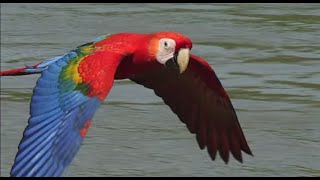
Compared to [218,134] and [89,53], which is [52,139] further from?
[218,134]

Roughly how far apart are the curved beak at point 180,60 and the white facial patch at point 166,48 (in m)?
0.02

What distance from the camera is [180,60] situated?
586cm

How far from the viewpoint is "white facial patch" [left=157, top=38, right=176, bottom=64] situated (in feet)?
19.2

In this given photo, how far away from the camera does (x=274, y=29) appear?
9.92 metres

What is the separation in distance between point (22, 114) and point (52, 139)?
7.17ft

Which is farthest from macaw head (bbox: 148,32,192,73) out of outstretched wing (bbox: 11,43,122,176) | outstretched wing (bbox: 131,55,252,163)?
outstretched wing (bbox: 131,55,252,163)

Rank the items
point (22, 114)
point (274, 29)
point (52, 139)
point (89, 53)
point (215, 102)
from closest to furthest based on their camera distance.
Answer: point (52, 139) → point (89, 53) → point (215, 102) → point (22, 114) → point (274, 29)

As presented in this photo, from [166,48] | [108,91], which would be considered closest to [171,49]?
[166,48]

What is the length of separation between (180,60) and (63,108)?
587 millimetres

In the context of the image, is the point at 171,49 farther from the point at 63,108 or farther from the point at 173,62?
the point at 63,108

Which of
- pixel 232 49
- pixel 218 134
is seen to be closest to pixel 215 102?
pixel 218 134

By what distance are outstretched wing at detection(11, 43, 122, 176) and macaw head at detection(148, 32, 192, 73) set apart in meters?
0.17

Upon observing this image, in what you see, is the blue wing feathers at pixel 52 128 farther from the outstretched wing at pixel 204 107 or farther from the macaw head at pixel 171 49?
the outstretched wing at pixel 204 107

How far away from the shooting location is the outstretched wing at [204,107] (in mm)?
6332
